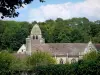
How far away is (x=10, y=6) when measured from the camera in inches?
494

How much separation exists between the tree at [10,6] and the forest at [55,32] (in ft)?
353

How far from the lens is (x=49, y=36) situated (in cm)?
13638

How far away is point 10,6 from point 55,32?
125250 mm

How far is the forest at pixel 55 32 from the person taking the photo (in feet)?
421

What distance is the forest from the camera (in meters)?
128

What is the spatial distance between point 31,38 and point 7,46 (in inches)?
1222

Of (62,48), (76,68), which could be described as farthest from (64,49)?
(76,68)

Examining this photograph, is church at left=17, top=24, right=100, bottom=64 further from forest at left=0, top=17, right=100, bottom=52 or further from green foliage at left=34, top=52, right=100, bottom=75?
green foliage at left=34, top=52, right=100, bottom=75

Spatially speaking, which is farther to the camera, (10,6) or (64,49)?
(64,49)

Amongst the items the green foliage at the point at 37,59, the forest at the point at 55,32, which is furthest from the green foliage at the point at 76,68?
the forest at the point at 55,32

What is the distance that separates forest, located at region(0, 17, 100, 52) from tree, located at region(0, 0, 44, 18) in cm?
10774

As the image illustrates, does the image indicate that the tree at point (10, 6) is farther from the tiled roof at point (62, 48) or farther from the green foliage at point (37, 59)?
the tiled roof at point (62, 48)

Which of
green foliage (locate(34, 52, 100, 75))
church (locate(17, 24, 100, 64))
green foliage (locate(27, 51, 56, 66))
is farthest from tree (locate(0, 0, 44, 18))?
church (locate(17, 24, 100, 64))

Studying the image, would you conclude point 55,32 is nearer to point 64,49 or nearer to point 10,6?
point 64,49
